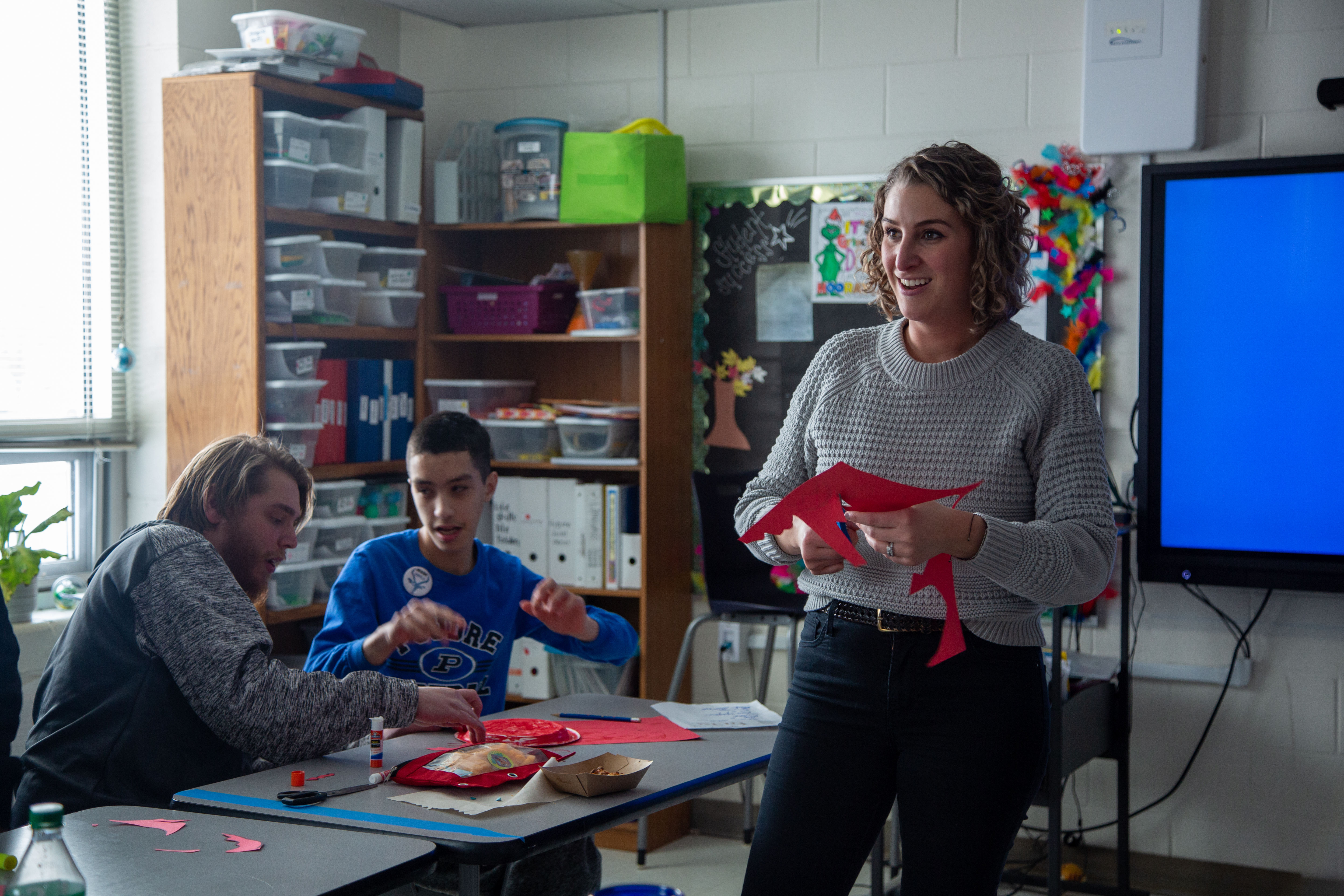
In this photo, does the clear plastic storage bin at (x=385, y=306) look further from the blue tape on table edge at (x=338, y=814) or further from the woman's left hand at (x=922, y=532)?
the woman's left hand at (x=922, y=532)

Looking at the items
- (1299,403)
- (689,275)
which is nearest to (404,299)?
(689,275)

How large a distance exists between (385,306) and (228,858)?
252 centimetres

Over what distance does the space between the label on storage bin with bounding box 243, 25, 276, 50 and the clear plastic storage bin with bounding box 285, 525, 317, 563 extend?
122 cm

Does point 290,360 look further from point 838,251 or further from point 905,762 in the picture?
point 905,762

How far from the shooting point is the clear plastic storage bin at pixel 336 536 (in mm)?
3539

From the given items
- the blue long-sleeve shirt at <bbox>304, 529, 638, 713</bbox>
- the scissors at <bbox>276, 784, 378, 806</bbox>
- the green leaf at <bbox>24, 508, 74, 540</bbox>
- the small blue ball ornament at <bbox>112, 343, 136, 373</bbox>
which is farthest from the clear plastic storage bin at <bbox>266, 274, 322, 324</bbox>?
the scissors at <bbox>276, 784, 378, 806</bbox>

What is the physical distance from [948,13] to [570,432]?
157 centimetres

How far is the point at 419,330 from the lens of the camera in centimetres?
395

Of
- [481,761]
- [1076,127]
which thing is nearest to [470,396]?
[1076,127]

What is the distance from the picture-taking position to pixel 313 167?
3.45 metres

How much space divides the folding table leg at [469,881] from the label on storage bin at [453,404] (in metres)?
2.46

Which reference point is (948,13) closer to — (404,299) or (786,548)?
(404,299)

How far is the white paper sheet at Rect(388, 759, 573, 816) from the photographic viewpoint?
1654 millimetres

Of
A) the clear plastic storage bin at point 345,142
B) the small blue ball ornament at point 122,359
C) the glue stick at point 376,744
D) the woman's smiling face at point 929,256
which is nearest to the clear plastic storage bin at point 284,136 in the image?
the clear plastic storage bin at point 345,142
